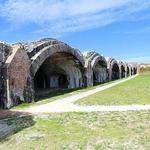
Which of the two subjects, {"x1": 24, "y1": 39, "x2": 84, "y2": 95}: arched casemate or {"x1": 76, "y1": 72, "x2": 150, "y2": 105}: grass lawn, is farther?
{"x1": 24, "y1": 39, "x2": 84, "y2": 95}: arched casemate

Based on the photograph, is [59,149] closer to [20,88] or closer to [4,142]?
[4,142]

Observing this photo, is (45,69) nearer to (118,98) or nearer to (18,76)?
(18,76)

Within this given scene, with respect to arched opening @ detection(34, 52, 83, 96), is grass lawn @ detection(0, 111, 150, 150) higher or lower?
lower

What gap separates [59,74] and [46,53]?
10.6 metres

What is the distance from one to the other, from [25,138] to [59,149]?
56.8 inches

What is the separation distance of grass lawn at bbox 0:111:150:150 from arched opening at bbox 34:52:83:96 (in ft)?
43.2

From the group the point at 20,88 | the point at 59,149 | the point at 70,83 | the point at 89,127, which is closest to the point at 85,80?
the point at 70,83

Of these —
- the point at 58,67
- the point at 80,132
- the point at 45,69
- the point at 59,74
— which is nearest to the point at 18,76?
the point at 80,132

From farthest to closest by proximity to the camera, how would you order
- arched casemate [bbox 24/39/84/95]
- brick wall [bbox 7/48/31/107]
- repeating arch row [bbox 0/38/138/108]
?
1. arched casemate [bbox 24/39/84/95]
2. repeating arch row [bbox 0/38/138/108]
3. brick wall [bbox 7/48/31/107]

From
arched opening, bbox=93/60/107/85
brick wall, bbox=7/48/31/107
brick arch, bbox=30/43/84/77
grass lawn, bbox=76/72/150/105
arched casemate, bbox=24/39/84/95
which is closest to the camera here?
grass lawn, bbox=76/72/150/105

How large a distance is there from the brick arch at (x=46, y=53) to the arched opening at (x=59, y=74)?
1.47 ft

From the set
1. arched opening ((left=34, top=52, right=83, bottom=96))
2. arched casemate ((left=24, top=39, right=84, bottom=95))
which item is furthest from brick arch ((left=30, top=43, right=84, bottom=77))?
arched opening ((left=34, top=52, right=83, bottom=96))

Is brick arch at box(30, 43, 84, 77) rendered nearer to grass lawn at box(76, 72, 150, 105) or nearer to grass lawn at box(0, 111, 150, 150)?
grass lawn at box(76, 72, 150, 105)

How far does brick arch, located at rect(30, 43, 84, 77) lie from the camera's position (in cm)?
1742
